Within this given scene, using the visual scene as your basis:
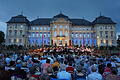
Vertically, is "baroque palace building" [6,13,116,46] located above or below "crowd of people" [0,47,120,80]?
above

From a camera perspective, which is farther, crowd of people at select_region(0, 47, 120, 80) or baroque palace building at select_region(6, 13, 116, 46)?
baroque palace building at select_region(6, 13, 116, 46)

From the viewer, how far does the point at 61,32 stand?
68.8m

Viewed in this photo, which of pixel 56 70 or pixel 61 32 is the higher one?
pixel 61 32

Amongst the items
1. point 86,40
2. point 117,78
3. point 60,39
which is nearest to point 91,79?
point 117,78

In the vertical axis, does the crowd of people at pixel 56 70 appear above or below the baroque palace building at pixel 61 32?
below

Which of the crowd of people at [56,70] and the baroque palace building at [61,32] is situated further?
the baroque palace building at [61,32]

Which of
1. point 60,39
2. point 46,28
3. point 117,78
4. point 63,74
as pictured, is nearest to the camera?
point 117,78

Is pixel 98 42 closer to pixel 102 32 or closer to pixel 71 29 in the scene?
pixel 102 32

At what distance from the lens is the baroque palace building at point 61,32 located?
68.7 meters

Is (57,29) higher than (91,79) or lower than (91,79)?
higher

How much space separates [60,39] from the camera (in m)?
67.8

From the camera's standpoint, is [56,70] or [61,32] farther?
[61,32]

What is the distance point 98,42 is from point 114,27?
10.4m

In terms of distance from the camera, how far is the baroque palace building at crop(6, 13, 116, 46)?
68688 mm
